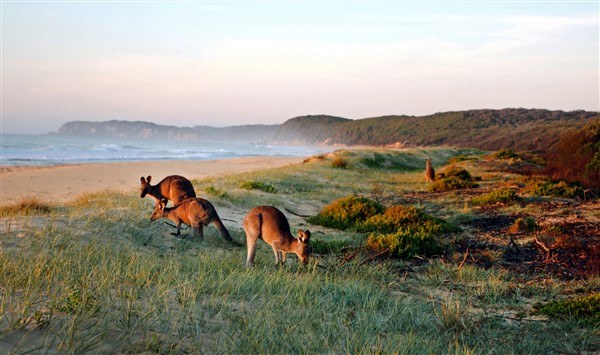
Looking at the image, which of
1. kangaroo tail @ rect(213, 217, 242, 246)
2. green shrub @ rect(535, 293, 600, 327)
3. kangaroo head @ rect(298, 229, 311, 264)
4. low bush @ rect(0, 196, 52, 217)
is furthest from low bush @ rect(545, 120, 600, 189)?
low bush @ rect(0, 196, 52, 217)

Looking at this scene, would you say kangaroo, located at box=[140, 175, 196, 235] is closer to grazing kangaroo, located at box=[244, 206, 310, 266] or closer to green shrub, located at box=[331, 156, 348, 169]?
grazing kangaroo, located at box=[244, 206, 310, 266]

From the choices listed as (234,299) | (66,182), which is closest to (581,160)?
(234,299)

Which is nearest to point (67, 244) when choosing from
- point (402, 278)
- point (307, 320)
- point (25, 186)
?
point (307, 320)

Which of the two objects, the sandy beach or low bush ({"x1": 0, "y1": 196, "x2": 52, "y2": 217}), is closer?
low bush ({"x1": 0, "y1": 196, "x2": 52, "y2": 217})

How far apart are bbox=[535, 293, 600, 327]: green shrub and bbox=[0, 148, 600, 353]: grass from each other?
9 centimetres

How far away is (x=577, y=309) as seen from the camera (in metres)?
5.68

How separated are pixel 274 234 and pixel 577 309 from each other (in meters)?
3.96

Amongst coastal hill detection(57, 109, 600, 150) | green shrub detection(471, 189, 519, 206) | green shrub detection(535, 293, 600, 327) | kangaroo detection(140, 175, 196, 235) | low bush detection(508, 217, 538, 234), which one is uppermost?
coastal hill detection(57, 109, 600, 150)

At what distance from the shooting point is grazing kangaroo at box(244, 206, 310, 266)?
688 cm

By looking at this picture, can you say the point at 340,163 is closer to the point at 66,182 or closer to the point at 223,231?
the point at 66,182

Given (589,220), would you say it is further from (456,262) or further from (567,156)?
(567,156)

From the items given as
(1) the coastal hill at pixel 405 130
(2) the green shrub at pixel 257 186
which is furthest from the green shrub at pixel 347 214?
(1) the coastal hill at pixel 405 130

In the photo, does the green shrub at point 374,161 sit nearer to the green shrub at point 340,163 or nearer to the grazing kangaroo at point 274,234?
the green shrub at point 340,163

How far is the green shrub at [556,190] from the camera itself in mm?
14458
